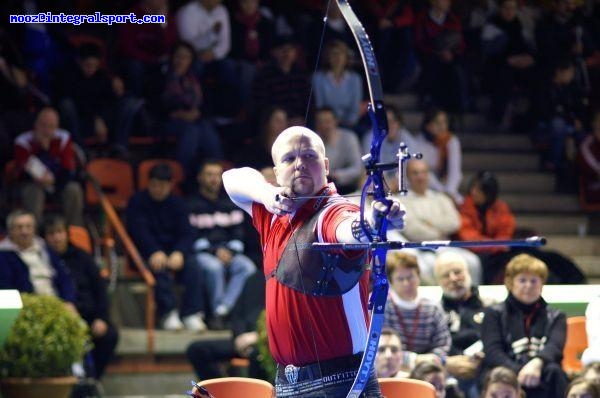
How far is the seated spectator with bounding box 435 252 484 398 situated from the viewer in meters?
8.15

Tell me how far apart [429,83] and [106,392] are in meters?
3.49

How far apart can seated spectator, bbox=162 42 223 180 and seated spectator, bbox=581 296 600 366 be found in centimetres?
414

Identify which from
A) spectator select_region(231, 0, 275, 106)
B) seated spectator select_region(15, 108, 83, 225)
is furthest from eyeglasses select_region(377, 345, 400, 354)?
spectator select_region(231, 0, 275, 106)

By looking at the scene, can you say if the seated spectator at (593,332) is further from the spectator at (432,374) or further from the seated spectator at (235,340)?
the seated spectator at (235,340)

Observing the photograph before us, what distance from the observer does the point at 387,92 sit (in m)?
10.8

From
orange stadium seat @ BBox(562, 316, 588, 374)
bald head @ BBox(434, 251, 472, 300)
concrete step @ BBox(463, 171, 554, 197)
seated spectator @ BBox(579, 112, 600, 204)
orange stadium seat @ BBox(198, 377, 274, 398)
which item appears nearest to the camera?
orange stadium seat @ BBox(198, 377, 274, 398)

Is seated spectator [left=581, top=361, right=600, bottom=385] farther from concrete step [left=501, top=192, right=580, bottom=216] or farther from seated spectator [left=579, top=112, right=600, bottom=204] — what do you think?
seated spectator [left=579, top=112, right=600, bottom=204]

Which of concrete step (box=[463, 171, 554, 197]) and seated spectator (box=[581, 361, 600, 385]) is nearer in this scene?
seated spectator (box=[581, 361, 600, 385])

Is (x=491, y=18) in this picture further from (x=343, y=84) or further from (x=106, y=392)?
(x=106, y=392)

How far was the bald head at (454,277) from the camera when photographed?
840 centimetres

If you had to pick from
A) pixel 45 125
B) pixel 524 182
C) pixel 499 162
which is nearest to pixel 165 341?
pixel 45 125

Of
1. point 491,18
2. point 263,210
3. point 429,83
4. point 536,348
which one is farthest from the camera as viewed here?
point 491,18

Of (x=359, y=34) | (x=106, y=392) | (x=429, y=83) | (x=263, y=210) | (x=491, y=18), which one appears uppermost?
(x=491, y=18)

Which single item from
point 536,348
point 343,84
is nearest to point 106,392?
point 343,84
